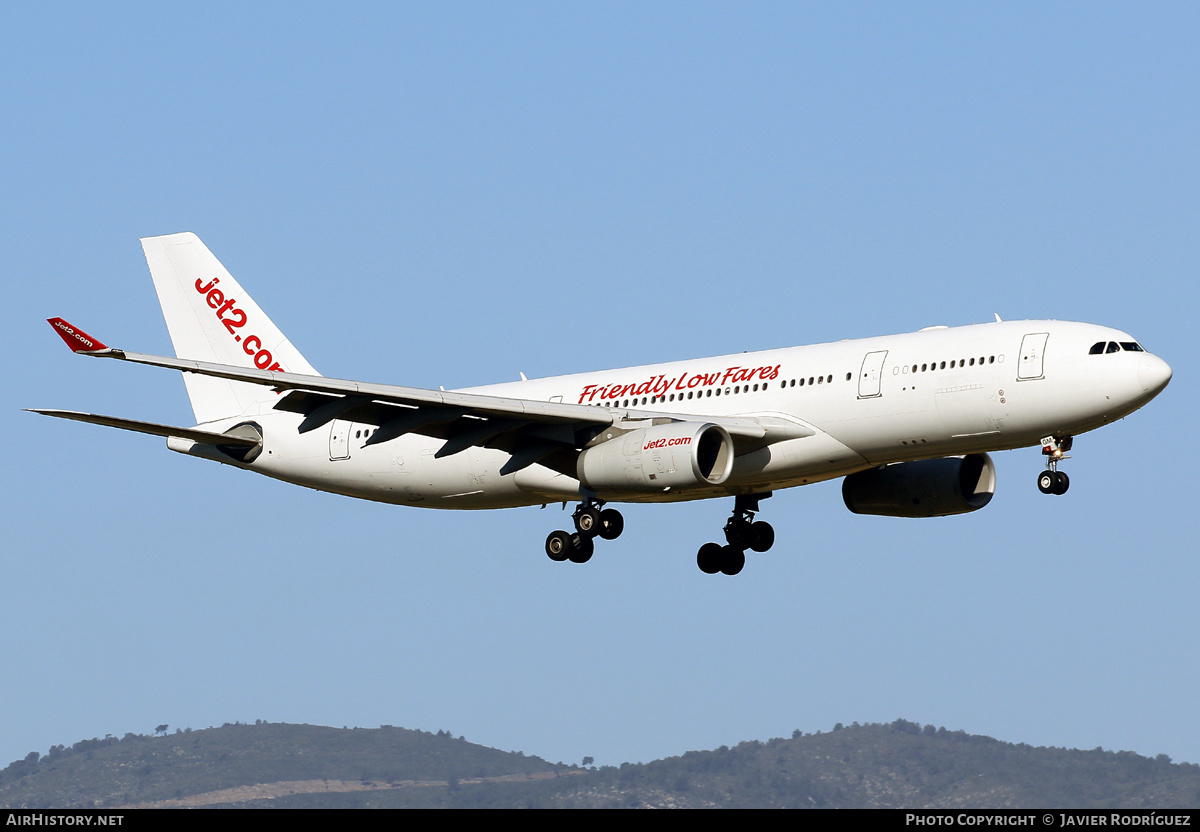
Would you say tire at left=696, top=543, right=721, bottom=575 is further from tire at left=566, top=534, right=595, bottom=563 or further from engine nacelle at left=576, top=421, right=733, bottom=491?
engine nacelle at left=576, top=421, right=733, bottom=491

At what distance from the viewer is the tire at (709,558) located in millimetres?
44688

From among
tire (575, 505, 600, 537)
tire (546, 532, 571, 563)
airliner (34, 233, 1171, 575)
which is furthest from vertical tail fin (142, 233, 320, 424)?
tire (575, 505, 600, 537)

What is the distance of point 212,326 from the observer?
47844 millimetres

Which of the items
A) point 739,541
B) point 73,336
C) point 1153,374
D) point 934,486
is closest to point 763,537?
point 739,541

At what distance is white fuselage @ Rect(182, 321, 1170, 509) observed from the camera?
35281 mm

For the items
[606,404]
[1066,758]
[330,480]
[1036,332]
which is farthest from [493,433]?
[1066,758]

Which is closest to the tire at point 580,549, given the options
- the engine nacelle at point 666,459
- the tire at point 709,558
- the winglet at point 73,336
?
the engine nacelle at point 666,459

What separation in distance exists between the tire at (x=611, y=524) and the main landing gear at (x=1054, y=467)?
35.2 ft

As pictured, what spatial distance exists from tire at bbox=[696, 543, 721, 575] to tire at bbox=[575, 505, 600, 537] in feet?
16.8

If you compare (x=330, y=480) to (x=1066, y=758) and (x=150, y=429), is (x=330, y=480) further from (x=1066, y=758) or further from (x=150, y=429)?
(x=1066, y=758)

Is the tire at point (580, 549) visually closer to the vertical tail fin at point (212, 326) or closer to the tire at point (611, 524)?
the tire at point (611, 524)
